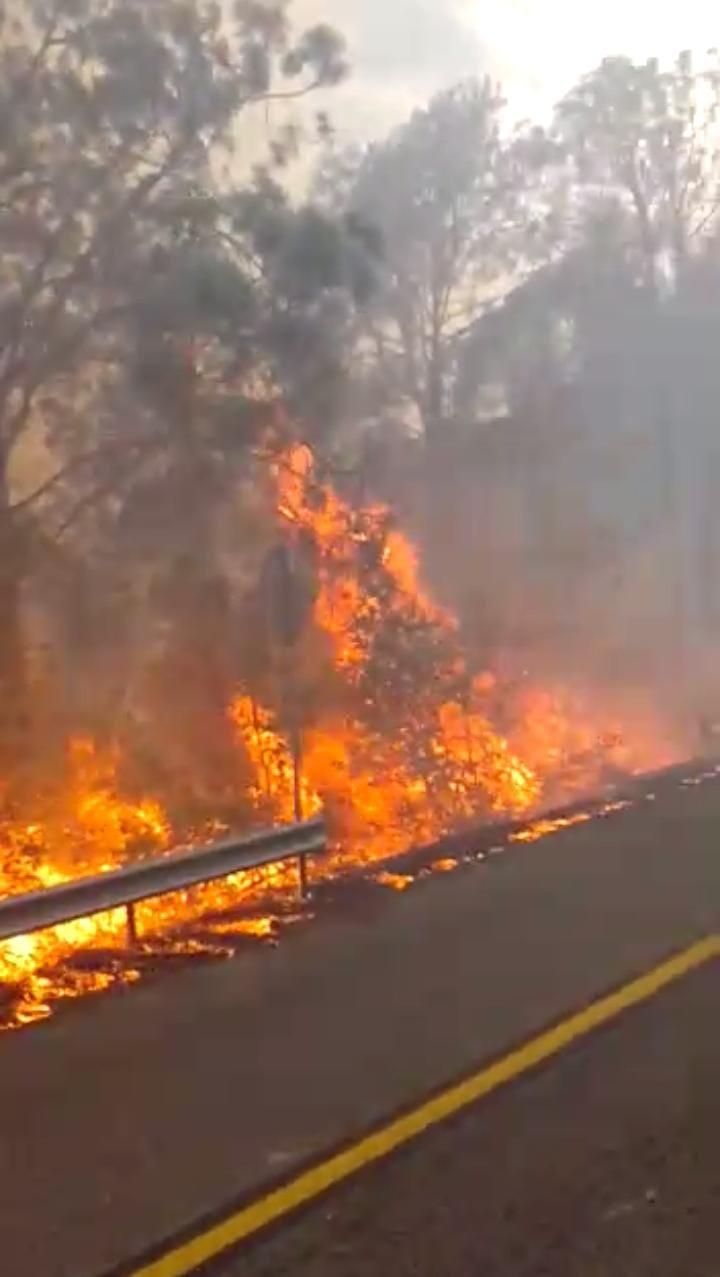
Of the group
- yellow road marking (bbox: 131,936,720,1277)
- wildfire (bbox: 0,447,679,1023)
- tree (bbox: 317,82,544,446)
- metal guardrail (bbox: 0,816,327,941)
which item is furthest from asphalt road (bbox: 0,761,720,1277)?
tree (bbox: 317,82,544,446)

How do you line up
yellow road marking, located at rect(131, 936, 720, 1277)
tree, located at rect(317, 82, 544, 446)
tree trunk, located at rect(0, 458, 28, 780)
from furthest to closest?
tree, located at rect(317, 82, 544, 446), tree trunk, located at rect(0, 458, 28, 780), yellow road marking, located at rect(131, 936, 720, 1277)

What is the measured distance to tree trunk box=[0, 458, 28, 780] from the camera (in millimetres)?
24969

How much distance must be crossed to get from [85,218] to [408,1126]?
2173 cm

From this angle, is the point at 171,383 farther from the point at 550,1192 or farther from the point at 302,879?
the point at 550,1192

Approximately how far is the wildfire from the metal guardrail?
13612 millimetres

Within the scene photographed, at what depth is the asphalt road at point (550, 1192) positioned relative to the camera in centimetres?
496

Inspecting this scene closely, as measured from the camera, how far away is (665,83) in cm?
4209

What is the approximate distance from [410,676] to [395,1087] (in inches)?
947

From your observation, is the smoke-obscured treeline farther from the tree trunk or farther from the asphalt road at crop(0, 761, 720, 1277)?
the asphalt road at crop(0, 761, 720, 1277)

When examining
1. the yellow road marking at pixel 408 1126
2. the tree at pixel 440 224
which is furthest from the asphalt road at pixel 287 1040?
the tree at pixel 440 224

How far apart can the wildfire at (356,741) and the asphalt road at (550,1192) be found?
17.6 metres

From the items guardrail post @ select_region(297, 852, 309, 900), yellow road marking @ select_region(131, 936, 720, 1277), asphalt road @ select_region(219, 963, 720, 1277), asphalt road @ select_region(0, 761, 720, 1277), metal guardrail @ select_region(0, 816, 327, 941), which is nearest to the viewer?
asphalt road @ select_region(219, 963, 720, 1277)

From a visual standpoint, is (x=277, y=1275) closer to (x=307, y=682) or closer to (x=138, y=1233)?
(x=138, y=1233)

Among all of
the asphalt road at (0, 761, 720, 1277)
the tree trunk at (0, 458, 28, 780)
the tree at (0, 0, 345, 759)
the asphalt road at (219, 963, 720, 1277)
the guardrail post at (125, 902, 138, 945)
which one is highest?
the tree at (0, 0, 345, 759)
